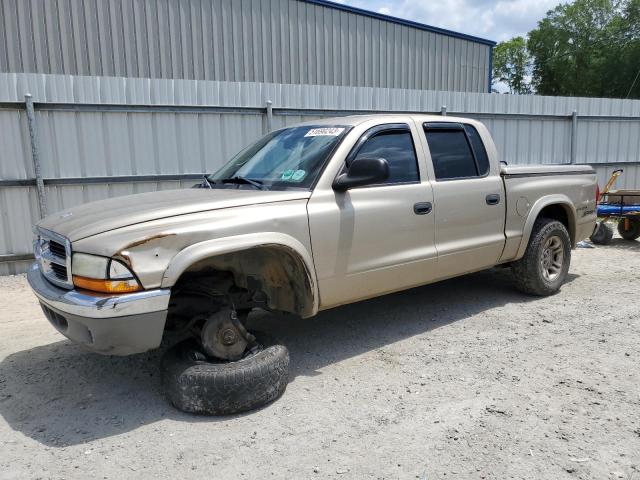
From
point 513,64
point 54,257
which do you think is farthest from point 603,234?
point 513,64

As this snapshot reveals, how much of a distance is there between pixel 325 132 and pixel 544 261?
305 cm

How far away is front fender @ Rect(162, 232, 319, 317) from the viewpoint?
3115mm

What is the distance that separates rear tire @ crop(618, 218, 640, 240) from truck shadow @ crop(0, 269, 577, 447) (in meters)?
4.21

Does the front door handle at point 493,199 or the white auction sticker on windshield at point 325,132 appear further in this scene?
the front door handle at point 493,199

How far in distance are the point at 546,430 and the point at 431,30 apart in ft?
49.2

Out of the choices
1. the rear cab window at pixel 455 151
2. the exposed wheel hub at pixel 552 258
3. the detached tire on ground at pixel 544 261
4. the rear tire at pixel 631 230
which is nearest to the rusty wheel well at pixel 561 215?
the detached tire on ground at pixel 544 261

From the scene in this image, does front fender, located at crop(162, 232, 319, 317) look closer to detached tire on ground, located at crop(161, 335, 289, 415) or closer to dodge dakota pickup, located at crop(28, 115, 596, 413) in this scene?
dodge dakota pickup, located at crop(28, 115, 596, 413)

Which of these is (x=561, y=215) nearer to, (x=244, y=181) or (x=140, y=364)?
(x=244, y=181)

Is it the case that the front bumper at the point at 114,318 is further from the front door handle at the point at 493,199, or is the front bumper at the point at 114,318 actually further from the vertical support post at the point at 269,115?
the vertical support post at the point at 269,115

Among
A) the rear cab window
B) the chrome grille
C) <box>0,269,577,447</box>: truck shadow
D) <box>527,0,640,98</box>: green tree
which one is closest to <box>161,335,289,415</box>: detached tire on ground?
<box>0,269,577,447</box>: truck shadow

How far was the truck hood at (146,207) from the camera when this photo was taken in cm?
316

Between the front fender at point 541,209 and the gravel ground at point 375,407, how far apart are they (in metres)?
0.70

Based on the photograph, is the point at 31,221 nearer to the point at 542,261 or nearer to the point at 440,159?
the point at 440,159

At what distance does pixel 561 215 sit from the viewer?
6105 mm
